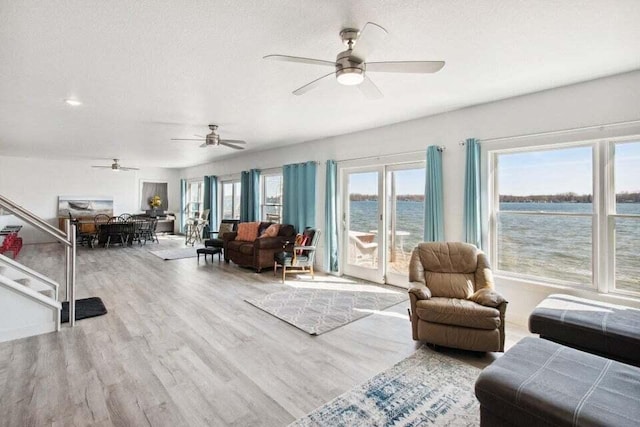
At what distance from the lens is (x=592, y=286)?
3.25m

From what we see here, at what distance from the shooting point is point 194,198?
11445mm

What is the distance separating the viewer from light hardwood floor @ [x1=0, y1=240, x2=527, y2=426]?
205cm

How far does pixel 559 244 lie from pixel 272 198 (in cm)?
569

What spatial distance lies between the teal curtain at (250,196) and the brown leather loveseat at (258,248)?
971 mm

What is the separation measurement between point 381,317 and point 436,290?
0.78m

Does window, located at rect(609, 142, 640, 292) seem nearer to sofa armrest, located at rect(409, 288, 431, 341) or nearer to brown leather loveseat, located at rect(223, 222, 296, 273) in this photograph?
sofa armrest, located at rect(409, 288, 431, 341)

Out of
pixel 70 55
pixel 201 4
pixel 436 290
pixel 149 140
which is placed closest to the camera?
pixel 201 4

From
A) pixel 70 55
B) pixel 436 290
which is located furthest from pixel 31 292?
pixel 436 290

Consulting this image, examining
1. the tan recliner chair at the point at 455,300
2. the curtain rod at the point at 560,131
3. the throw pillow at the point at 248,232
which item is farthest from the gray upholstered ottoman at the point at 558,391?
the throw pillow at the point at 248,232

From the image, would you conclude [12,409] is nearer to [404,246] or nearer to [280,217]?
[404,246]

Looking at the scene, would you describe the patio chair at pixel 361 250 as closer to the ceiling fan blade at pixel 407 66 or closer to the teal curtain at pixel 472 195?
the teal curtain at pixel 472 195

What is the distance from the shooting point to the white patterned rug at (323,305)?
356 centimetres

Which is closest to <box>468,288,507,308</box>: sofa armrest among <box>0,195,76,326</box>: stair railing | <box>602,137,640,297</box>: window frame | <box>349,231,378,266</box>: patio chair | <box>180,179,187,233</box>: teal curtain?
<box>602,137,640,297</box>: window frame

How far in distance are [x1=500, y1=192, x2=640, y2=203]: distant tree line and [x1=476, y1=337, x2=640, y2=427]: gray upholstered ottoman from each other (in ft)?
6.83
